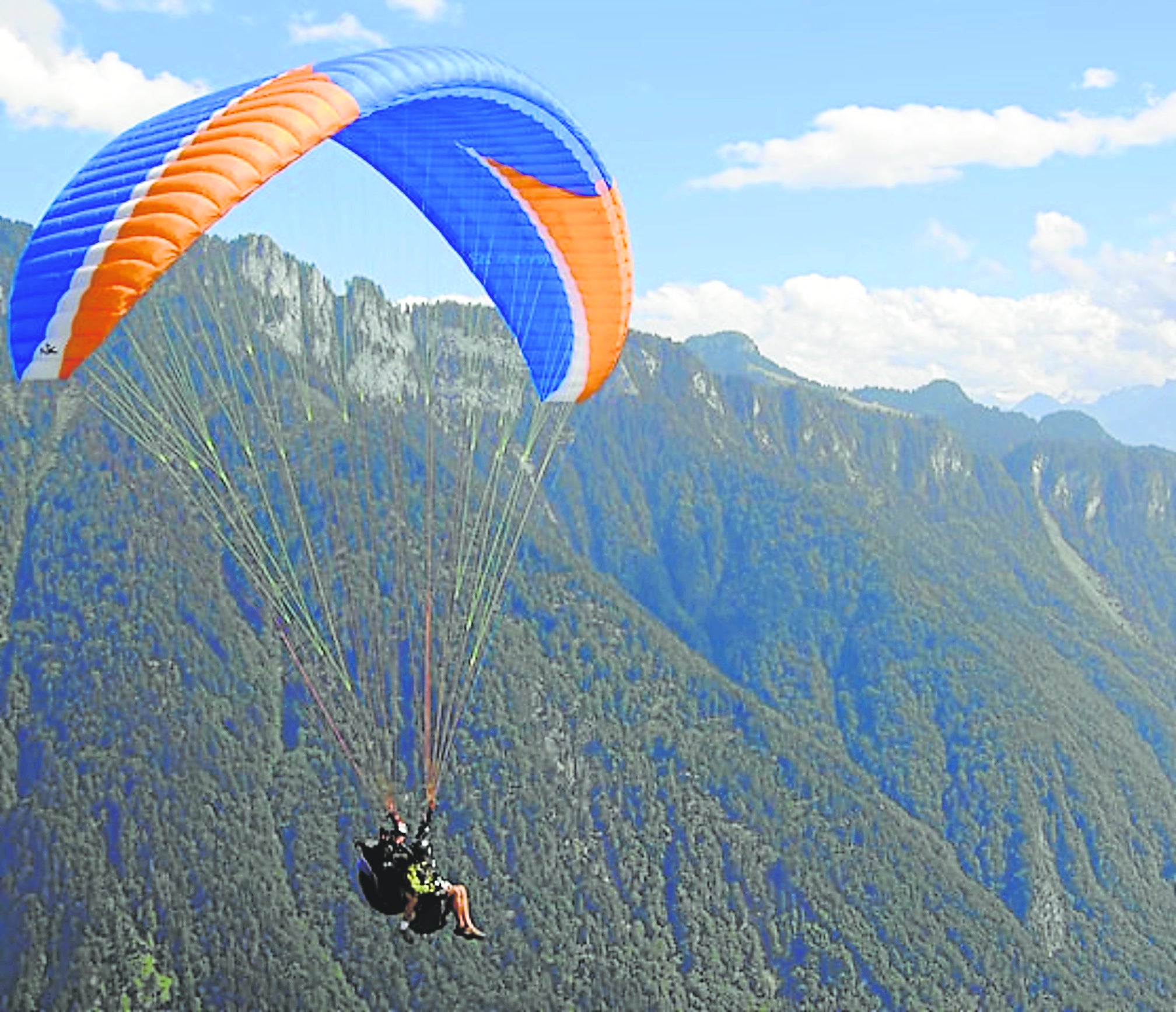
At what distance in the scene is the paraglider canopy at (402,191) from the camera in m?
12.2

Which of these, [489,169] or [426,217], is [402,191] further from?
[489,169]

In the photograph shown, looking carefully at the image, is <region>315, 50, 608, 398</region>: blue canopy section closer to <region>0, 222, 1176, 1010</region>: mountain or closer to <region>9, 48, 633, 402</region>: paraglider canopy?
<region>9, 48, 633, 402</region>: paraglider canopy

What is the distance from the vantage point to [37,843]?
12106 cm

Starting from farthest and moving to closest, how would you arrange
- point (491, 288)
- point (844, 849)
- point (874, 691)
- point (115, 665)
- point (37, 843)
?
point (874, 691), point (844, 849), point (115, 665), point (37, 843), point (491, 288)

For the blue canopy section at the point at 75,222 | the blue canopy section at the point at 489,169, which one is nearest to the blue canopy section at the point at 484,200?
the blue canopy section at the point at 489,169

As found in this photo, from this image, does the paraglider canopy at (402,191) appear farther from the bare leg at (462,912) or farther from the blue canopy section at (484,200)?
the bare leg at (462,912)

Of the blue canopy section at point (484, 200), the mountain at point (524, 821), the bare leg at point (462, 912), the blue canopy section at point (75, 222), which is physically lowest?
the mountain at point (524, 821)

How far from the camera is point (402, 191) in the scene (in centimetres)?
2117

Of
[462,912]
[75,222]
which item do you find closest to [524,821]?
[462,912]

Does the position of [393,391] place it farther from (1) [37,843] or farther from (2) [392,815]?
(2) [392,815]

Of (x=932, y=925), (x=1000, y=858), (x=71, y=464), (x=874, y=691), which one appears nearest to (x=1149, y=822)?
(x=1000, y=858)

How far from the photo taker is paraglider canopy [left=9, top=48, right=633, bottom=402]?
40.1ft

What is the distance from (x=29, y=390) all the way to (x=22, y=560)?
2358cm

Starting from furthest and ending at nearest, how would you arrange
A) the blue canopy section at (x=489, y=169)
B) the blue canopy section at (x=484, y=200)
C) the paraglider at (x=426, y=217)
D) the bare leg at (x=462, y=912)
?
the blue canopy section at (x=484, y=200) → the blue canopy section at (x=489, y=169) → the bare leg at (x=462, y=912) → the paraglider at (x=426, y=217)
